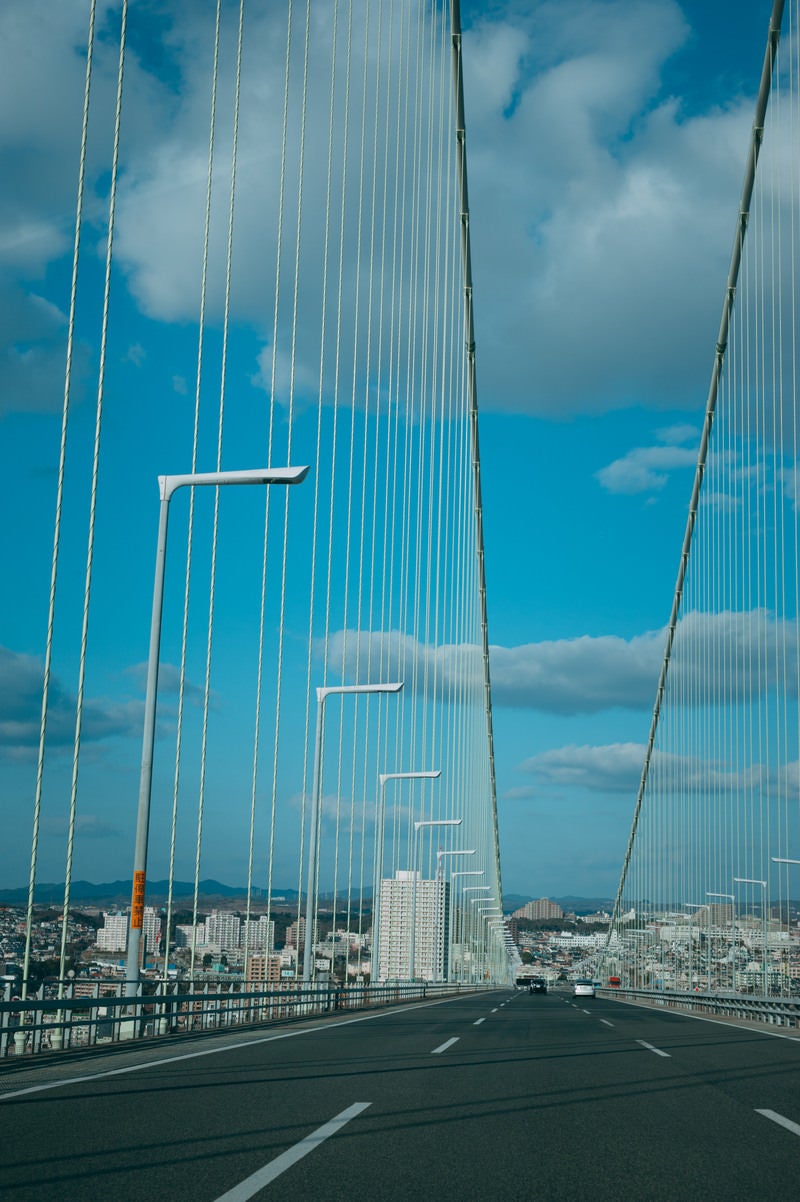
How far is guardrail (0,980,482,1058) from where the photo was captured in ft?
36.7

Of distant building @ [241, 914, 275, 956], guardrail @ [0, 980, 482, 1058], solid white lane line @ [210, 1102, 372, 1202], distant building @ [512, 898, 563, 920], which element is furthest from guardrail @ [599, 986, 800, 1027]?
distant building @ [512, 898, 563, 920]

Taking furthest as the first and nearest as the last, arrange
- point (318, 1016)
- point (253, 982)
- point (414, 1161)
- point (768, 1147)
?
point (318, 1016), point (253, 982), point (768, 1147), point (414, 1161)

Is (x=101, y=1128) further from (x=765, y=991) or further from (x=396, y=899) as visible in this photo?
(x=396, y=899)

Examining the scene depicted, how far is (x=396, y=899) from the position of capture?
40469 mm

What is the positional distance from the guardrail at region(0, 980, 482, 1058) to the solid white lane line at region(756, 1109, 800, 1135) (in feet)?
19.1

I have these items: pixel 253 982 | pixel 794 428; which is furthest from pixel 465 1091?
pixel 794 428

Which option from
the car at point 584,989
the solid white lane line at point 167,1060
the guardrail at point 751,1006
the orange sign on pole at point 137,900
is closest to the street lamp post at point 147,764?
the orange sign on pole at point 137,900

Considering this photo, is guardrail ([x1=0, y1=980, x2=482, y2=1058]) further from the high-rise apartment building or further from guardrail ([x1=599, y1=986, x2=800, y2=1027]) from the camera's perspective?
the high-rise apartment building

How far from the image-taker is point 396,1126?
23.0ft

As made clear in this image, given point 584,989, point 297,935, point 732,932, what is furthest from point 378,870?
point 584,989

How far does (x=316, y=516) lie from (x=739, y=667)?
19.1m

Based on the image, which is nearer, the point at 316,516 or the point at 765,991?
the point at 316,516

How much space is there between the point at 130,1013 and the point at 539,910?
180653 millimetres

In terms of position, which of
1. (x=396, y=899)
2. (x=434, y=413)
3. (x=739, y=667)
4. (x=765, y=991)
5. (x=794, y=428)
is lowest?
(x=765, y=991)
